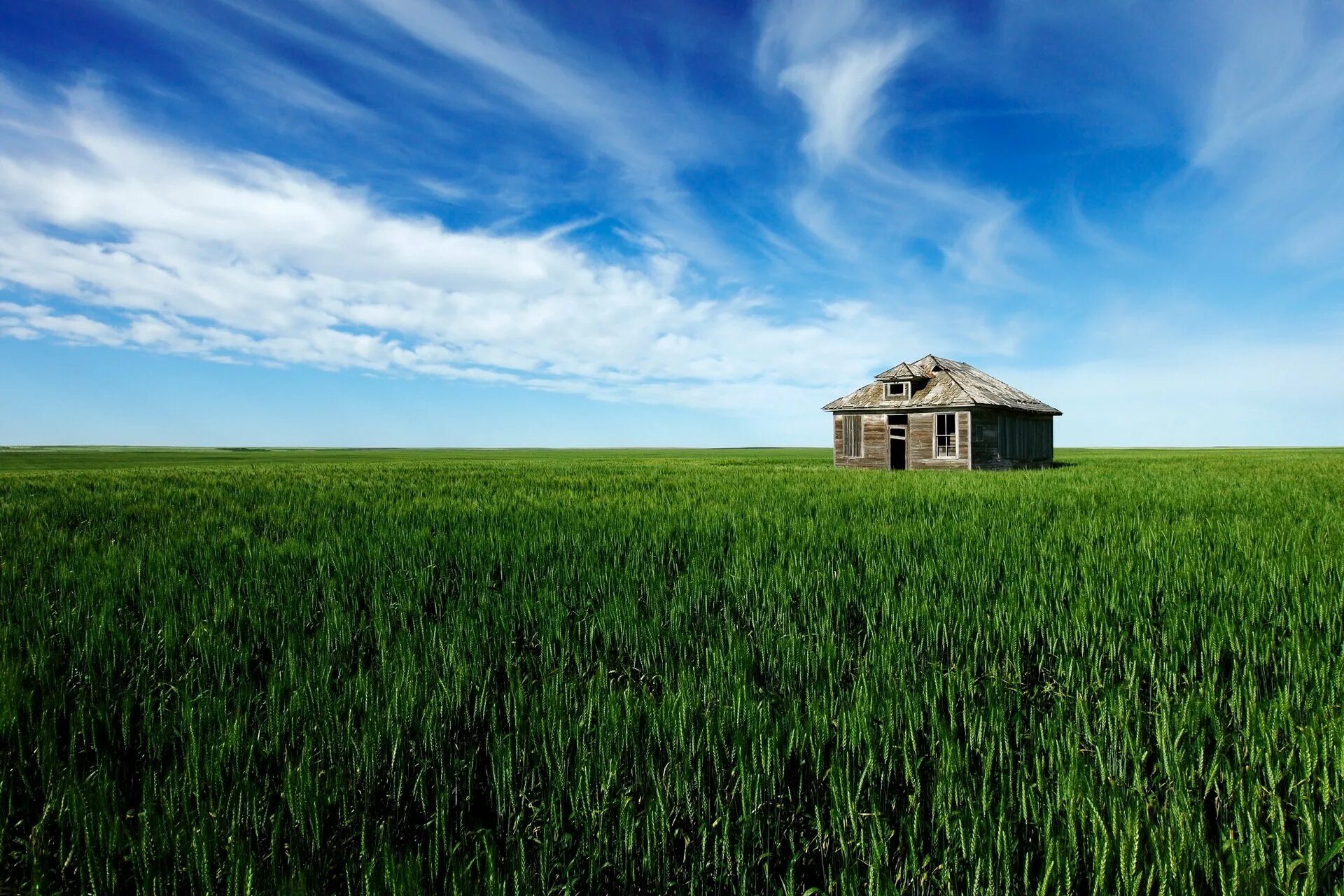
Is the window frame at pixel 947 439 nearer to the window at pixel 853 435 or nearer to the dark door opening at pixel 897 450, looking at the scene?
the dark door opening at pixel 897 450

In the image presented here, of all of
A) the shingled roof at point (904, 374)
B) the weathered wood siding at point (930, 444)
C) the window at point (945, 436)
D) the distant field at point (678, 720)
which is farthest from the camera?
the shingled roof at point (904, 374)

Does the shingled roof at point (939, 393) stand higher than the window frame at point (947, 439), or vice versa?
the shingled roof at point (939, 393)

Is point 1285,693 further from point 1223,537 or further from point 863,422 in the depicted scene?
point 863,422

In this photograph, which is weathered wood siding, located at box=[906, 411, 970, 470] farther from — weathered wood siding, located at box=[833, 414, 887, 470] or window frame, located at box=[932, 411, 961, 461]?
weathered wood siding, located at box=[833, 414, 887, 470]

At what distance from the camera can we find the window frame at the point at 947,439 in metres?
27.9

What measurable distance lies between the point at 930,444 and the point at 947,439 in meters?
0.81

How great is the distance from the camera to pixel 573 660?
3844mm

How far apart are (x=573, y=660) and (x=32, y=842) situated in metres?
2.36

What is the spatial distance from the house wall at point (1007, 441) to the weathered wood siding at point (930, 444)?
1.09ft

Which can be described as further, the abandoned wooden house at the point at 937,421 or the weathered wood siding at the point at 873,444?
the weathered wood siding at the point at 873,444

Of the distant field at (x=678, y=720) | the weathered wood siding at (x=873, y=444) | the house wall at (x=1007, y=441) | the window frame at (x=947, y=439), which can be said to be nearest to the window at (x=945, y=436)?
the window frame at (x=947, y=439)

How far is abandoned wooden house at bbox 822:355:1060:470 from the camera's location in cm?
2789

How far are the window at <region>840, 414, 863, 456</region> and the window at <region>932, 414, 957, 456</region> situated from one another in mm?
3811

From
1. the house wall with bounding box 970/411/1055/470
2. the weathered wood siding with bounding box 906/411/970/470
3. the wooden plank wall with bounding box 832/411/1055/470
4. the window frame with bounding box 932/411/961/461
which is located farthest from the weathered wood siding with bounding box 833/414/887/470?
the house wall with bounding box 970/411/1055/470
